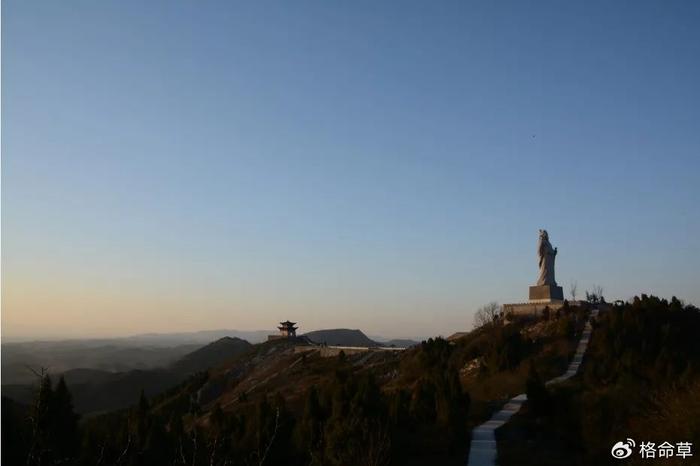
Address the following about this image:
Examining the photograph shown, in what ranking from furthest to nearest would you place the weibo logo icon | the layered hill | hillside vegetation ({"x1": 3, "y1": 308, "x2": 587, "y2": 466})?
the layered hill, the weibo logo icon, hillside vegetation ({"x1": 3, "y1": 308, "x2": 587, "y2": 466})

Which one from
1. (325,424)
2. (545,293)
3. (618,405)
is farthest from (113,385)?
(618,405)

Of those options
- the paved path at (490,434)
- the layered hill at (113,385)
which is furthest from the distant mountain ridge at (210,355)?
the paved path at (490,434)

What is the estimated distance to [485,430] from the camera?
1689 cm

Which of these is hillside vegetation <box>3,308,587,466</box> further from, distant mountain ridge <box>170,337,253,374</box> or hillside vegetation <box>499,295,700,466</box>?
distant mountain ridge <box>170,337,253,374</box>

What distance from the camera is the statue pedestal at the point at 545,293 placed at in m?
39.3

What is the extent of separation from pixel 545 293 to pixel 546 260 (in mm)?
2160

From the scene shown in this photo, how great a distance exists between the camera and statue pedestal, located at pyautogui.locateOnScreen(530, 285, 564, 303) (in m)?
39.3

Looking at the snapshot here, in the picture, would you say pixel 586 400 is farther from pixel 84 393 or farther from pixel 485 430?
pixel 84 393

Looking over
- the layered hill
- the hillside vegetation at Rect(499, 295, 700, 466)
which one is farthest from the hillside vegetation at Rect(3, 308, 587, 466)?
the layered hill

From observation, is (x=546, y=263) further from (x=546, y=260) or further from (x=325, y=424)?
(x=325, y=424)

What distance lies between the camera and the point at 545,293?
130ft

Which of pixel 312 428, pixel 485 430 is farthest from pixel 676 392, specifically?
pixel 312 428

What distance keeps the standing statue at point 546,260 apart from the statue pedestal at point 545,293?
14.4 inches

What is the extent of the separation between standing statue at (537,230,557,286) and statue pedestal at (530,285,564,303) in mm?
366
